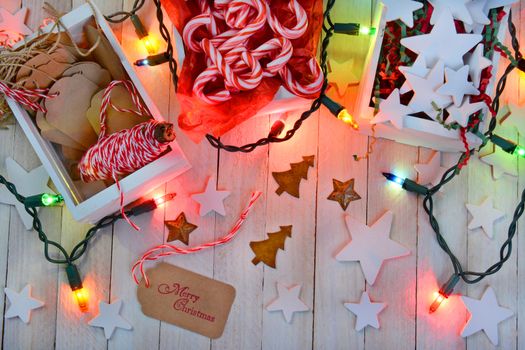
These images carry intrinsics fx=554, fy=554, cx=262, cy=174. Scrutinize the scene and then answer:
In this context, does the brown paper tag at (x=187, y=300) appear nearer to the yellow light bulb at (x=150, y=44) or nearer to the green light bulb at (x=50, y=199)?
the green light bulb at (x=50, y=199)

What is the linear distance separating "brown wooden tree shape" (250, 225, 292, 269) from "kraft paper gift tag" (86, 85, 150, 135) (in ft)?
1.33

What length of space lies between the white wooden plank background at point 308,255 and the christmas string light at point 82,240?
0.07 feet

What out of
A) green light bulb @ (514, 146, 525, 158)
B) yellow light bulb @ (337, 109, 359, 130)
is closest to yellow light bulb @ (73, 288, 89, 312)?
yellow light bulb @ (337, 109, 359, 130)

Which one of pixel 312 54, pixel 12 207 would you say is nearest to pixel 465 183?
pixel 312 54

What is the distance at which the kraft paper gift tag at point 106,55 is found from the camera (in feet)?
3.97

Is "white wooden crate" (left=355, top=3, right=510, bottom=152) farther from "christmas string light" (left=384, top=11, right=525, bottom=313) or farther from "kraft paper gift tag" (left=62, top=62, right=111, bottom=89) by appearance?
"kraft paper gift tag" (left=62, top=62, right=111, bottom=89)

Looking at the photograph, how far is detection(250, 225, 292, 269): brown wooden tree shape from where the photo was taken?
1.34 meters

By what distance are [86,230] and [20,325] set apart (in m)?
0.28

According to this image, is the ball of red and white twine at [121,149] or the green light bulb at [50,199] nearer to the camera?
the ball of red and white twine at [121,149]

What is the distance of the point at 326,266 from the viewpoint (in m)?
1.34

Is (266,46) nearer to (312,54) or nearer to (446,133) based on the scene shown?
(312,54)

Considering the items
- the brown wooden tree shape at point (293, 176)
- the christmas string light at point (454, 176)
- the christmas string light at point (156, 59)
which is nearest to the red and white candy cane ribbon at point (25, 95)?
the christmas string light at point (156, 59)

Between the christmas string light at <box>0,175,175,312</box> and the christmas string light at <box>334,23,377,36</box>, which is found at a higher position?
the christmas string light at <box>334,23,377,36</box>

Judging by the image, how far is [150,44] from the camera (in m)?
1.36
